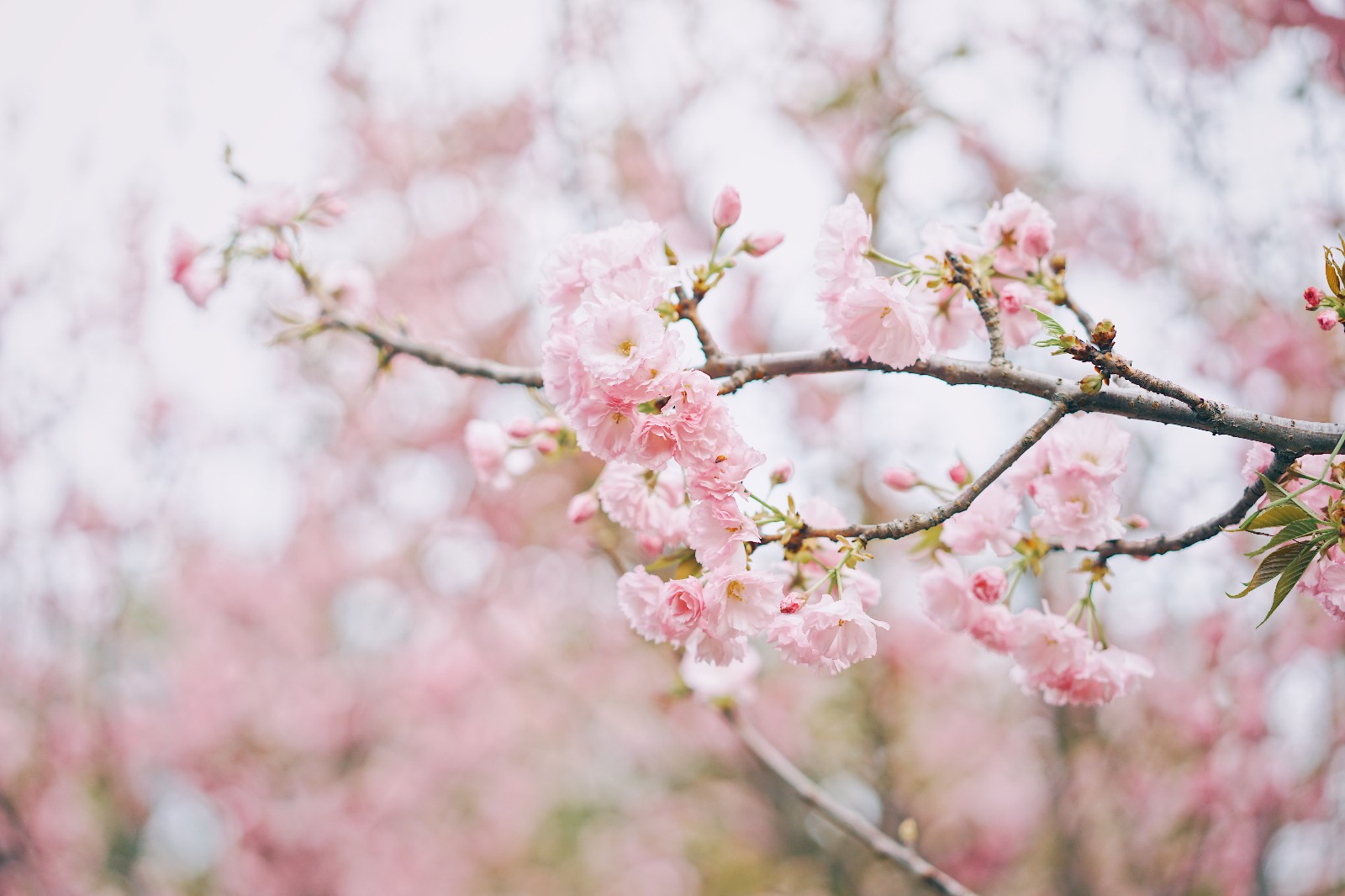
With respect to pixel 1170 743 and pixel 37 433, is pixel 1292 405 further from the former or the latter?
pixel 37 433

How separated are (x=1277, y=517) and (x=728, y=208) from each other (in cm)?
74

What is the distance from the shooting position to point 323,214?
4.79ft

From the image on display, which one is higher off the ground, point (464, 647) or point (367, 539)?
point (367, 539)

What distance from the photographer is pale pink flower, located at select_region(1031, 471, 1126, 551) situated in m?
0.96

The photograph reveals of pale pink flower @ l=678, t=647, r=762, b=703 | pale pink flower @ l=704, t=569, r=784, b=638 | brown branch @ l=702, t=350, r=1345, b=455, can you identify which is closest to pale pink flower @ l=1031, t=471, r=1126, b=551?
brown branch @ l=702, t=350, r=1345, b=455

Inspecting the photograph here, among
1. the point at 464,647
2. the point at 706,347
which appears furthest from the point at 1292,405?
the point at 464,647

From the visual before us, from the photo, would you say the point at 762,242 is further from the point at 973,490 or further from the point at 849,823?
the point at 849,823

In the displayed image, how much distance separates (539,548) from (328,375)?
205 centimetres

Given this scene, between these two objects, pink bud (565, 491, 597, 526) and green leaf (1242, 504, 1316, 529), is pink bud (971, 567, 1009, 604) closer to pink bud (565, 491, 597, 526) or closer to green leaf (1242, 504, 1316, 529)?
green leaf (1242, 504, 1316, 529)

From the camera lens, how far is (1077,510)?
0.96 m

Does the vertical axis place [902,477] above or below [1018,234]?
below

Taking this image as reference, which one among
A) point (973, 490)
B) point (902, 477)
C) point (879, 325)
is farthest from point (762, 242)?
point (973, 490)

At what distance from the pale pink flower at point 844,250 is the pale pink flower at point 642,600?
42 centimetres

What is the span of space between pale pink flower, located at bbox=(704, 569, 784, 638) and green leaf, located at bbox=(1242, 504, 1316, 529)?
497 mm
